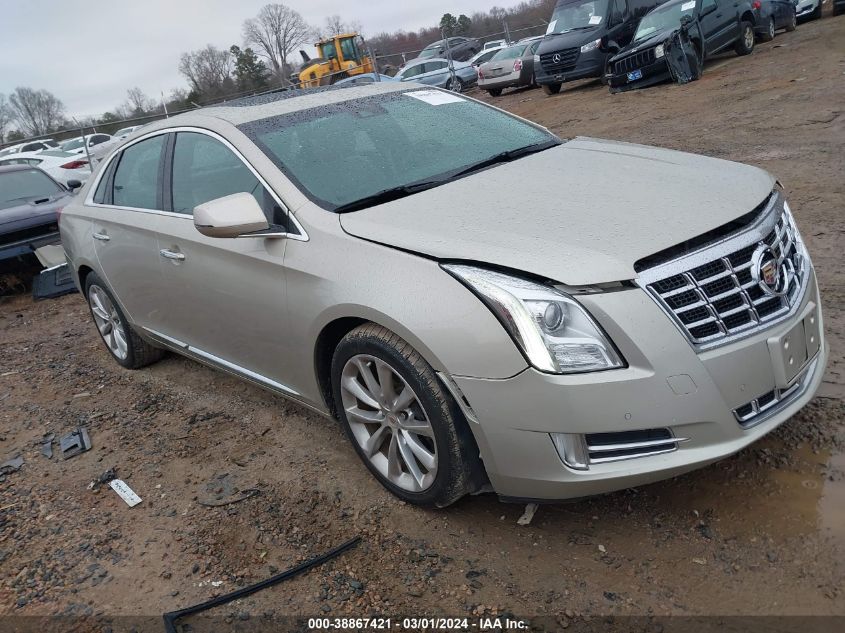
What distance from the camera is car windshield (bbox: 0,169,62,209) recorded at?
864cm

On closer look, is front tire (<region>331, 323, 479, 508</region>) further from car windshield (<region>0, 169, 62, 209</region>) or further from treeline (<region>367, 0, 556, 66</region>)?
treeline (<region>367, 0, 556, 66</region>)

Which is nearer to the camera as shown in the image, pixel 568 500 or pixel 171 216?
pixel 568 500

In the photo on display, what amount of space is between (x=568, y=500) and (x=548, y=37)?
1623 centimetres

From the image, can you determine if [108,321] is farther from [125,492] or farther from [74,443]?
[125,492]

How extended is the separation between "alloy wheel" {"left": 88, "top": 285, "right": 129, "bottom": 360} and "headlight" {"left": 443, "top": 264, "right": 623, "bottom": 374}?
137 inches

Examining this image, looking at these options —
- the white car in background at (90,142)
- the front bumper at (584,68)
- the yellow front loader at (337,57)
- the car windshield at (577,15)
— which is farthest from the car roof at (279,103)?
the yellow front loader at (337,57)

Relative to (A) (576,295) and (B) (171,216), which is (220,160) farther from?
(A) (576,295)

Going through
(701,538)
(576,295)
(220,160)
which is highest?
(220,160)

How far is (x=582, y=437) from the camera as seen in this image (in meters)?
2.33

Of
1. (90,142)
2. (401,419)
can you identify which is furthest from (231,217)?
(90,142)

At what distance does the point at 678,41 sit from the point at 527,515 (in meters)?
12.4

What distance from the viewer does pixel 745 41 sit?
14977 mm

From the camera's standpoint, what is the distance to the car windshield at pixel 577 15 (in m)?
16.0

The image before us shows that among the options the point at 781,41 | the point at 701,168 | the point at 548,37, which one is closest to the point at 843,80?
the point at 781,41
